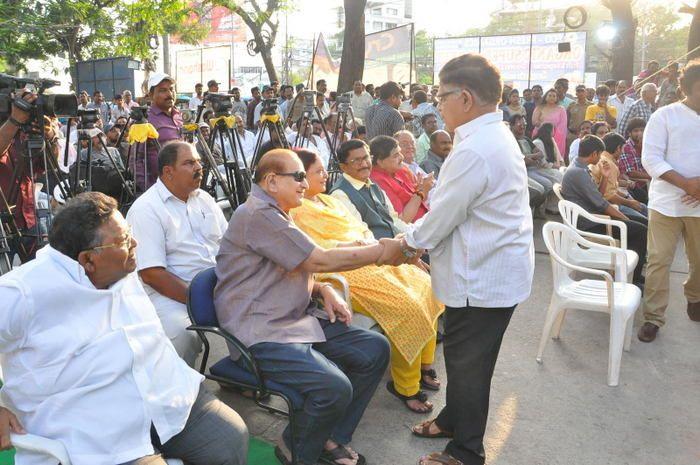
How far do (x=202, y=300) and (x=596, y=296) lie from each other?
246 centimetres

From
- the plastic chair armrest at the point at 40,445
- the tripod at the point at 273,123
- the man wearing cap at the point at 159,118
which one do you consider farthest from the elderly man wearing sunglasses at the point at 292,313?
the tripod at the point at 273,123

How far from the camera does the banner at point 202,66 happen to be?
20.5 m

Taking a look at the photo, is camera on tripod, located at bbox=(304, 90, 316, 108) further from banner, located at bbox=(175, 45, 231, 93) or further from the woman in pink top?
banner, located at bbox=(175, 45, 231, 93)

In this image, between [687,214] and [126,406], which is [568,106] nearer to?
[687,214]

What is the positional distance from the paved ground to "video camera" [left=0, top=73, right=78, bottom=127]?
1777mm

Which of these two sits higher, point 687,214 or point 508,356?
point 687,214

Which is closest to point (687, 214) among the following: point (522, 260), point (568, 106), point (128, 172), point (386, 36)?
point (522, 260)

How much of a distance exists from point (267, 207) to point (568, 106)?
968 cm

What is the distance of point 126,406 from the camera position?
6.01ft

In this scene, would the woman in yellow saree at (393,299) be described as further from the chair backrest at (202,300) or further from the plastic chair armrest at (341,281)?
the chair backrest at (202,300)

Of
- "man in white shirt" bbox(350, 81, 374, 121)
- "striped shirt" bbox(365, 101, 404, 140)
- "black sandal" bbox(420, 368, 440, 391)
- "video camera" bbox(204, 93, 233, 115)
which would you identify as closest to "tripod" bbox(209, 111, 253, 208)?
"video camera" bbox(204, 93, 233, 115)

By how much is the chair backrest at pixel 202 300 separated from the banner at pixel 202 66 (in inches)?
Answer: 714

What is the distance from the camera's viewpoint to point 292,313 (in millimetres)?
2541

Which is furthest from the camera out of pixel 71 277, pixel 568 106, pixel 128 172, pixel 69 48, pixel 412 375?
pixel 69 48
